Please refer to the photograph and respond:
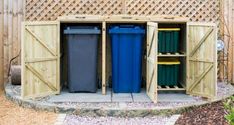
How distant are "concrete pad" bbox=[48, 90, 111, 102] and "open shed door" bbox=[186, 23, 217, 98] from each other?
148 cm

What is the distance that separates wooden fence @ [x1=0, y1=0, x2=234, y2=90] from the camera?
9094 millimetres

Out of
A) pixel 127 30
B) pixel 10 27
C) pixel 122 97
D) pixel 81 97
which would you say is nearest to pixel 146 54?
pixel 127 30

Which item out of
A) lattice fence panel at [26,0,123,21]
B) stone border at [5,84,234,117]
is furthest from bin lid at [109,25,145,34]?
stone border at [5,84,234,117]

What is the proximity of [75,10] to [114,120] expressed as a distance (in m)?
2.87

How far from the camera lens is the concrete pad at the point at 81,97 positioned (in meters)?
7.79

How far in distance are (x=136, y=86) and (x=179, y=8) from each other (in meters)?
1.86

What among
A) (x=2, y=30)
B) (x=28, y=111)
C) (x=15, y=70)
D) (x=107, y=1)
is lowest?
(x=28, y=111)

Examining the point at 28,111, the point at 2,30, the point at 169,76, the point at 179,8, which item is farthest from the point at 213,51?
the point at 2,30

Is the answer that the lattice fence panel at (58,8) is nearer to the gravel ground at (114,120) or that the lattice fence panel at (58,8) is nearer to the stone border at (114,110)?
the stone border at (114,110)

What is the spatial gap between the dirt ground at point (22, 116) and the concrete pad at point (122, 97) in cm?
117

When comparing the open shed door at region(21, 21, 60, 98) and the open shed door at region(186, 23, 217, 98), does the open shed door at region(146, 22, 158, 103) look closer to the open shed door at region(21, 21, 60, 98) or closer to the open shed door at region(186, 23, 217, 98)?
the open shed door at region(186, 23, 217, 98)

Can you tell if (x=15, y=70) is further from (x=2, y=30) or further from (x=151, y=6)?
(x=151, y=6)

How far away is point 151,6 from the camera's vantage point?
30.1ft

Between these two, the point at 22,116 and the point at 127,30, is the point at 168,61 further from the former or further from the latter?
the point at 22,116
